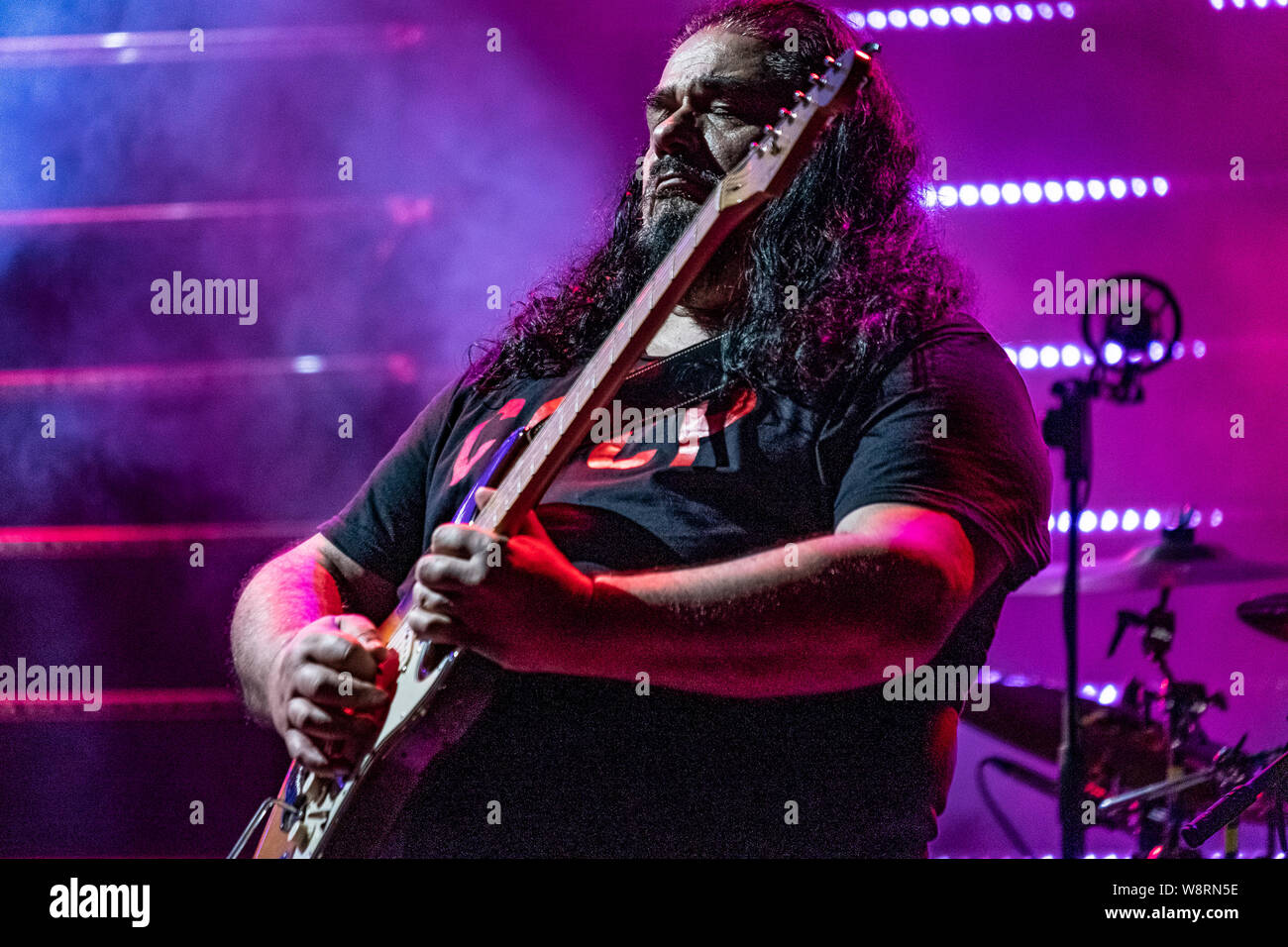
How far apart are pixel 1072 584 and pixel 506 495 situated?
1249 mm

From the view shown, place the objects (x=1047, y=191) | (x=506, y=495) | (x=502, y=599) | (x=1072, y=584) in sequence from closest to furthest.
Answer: (x=502, y=599) → (x=506, y=495) → (x=1072, y=584) → (x=1047, y=191)

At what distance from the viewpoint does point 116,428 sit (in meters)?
2.55

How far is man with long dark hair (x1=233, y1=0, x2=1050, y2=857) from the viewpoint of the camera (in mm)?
1126

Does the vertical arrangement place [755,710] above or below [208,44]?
below

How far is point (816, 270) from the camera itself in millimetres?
1485

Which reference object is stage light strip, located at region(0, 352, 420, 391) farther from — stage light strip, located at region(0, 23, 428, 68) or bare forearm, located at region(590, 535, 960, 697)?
bare forearm, located at region(590, 535, 960, 697)

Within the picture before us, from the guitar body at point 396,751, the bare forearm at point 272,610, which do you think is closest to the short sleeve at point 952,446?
the guitar body at point 396,751

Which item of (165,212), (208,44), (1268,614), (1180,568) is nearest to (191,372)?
(165,212)

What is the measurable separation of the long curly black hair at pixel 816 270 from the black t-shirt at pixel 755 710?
6cm

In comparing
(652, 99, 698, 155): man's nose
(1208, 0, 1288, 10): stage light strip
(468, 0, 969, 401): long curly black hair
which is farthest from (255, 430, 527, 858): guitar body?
(1208, 0, 1288, 10): stage light strip

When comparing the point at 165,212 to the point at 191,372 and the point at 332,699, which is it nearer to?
the point at 191,372

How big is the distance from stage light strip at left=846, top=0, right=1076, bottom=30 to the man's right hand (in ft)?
6.01

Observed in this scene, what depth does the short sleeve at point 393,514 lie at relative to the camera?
5.08ft

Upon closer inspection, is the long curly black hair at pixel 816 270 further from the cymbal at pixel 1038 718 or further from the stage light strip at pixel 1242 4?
the cymbal at pixel 1038 718
